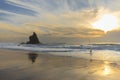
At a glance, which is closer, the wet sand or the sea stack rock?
the wet sand

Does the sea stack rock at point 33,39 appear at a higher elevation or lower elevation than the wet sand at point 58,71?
higher

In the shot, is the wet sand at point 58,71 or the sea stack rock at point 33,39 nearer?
the wet sand at point 58,71

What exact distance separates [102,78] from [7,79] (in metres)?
5.11

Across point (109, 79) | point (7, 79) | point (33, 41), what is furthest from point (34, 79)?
point (33, 41)

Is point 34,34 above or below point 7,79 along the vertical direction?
above

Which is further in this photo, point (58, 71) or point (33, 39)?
point (33, 39)

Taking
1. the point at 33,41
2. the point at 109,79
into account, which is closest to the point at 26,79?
the point at 109,79

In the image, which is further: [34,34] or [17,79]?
[34,34]

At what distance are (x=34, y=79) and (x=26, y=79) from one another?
17.9 inches

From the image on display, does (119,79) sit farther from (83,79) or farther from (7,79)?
(7,79)

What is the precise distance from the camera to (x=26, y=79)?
10984 millimetres

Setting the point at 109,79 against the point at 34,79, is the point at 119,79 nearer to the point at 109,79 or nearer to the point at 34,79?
the point at 109,79

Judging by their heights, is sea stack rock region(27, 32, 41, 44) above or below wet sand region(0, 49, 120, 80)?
above

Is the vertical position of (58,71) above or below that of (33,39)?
below
